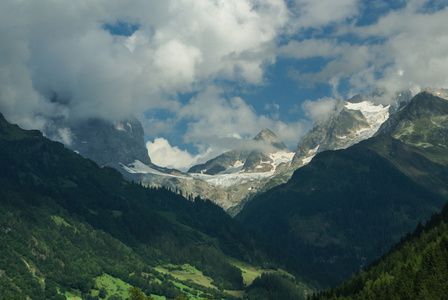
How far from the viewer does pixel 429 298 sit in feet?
603

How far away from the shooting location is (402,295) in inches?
7653

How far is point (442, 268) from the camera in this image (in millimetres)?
198250

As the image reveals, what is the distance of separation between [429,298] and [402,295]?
11847mm

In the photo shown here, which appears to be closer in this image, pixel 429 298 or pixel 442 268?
pixel 429 298

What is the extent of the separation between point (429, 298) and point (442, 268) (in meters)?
18.3

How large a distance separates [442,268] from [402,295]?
17.1m
